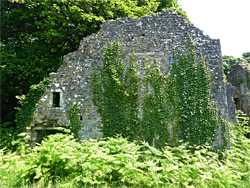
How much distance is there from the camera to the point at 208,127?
21.8 feet

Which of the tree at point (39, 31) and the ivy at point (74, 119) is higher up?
the tree at point (39, 31)

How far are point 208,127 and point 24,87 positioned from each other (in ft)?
32.9

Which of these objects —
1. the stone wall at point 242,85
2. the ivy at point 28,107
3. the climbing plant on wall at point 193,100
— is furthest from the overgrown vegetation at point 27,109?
the stone wall at point 242,85

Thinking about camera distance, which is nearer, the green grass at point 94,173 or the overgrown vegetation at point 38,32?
the green grass at point 94,173

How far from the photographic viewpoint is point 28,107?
739cm

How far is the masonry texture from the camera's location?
730 centimetres

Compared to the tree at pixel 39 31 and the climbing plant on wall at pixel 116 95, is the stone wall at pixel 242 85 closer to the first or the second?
the tree at pixel 39 31

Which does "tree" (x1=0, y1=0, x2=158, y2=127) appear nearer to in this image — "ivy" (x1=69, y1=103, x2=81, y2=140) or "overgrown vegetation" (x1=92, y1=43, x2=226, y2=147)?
"ivy" (x1=69, y1=103, x2=81, y2=140)

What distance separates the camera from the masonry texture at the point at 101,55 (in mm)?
7301

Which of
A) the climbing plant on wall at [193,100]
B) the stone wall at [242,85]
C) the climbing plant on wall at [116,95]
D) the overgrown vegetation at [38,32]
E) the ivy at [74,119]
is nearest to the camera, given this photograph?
the climbing plant on wall at [193,100]

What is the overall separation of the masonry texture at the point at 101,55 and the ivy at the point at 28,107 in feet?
0.64

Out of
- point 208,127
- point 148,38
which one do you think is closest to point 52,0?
point 148,38

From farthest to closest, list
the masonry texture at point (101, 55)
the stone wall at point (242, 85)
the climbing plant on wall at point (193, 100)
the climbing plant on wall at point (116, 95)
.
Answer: the stone wall at point (242, 85)
the masonry texture at point (101, 55)
the climbing plant on wall at point (116, 95)
the climbing plant on wall at point (193, 100)

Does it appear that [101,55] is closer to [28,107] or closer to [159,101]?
[159,101]
